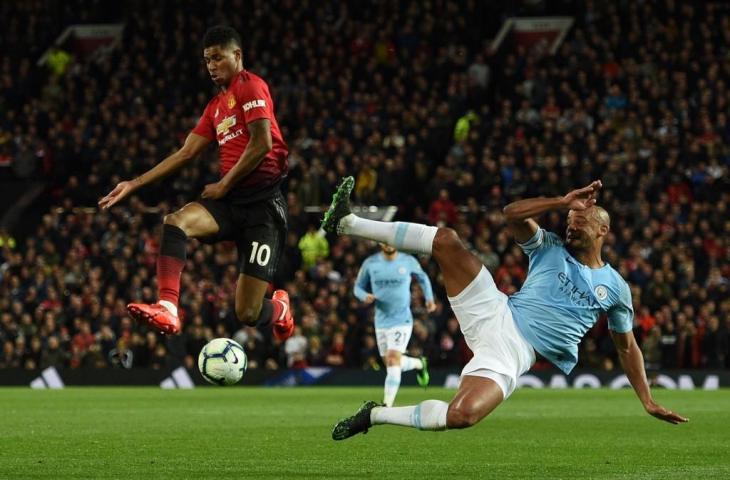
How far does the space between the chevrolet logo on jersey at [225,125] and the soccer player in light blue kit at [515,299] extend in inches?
57.5

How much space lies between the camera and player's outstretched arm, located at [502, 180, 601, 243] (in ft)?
27.7

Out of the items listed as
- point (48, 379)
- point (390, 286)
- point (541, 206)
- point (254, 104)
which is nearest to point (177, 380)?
point (48, 379)

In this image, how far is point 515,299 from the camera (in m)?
9.23

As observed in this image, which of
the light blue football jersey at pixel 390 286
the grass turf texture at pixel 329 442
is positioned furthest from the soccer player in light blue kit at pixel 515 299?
the light blue football jersey at pixel 390 286

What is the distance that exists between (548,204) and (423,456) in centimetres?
298

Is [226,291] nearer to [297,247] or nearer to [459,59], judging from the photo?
[297,247]

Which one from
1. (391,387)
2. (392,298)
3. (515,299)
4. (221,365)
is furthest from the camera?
(392,298)

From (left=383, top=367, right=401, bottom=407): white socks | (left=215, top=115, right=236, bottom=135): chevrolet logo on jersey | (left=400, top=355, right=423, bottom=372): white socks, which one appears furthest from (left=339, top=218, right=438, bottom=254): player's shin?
(left=400, top=355, right=423, bottom=372): white socks

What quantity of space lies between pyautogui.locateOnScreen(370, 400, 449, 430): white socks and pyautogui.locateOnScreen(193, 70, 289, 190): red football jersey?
248 cm

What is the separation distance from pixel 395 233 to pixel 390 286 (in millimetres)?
9238

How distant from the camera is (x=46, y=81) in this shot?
34969 millimetres

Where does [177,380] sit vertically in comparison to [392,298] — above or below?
below

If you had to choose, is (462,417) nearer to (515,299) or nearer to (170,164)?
(515,299)

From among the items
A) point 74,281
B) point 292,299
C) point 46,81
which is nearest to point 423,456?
point 292,299
